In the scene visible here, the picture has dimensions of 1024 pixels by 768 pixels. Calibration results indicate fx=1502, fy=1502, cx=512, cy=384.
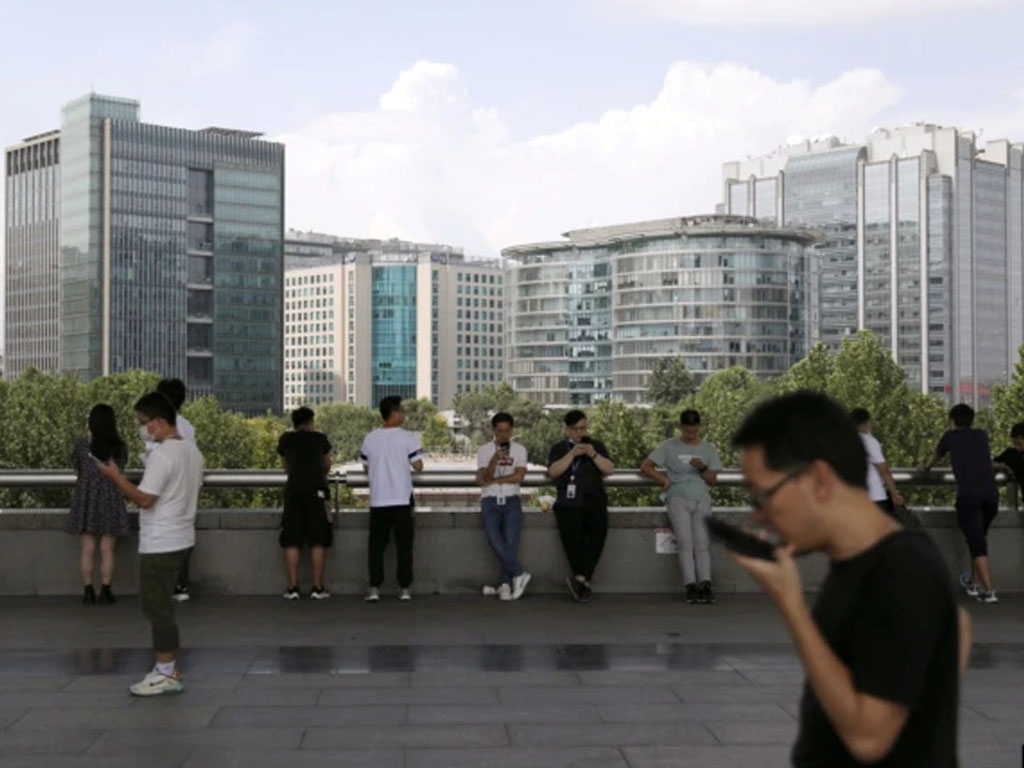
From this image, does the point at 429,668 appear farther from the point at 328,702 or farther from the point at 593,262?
the point at 593,262

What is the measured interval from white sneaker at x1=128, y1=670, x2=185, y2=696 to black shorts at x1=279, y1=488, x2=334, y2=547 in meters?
4.46

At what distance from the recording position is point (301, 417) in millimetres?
13797

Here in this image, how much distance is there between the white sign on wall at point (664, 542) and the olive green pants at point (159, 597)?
6196 millimetres

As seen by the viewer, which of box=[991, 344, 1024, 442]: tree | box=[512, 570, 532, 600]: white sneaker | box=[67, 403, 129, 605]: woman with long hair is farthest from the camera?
box=[991, 344, 1024, 442]: tree

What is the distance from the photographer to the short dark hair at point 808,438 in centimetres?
300

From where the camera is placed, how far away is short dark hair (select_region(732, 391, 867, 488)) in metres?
3.00

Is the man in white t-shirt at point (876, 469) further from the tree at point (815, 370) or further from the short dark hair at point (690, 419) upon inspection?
the tree at point (815, 370)

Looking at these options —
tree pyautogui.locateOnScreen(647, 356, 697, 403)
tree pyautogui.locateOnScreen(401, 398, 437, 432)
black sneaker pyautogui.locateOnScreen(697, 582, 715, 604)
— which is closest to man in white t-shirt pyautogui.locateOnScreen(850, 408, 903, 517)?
black sneaker pyautogui.locateOnScreen(697, 582, 715, 604)

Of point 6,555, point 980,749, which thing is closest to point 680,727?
point 980,749

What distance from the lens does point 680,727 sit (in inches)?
327

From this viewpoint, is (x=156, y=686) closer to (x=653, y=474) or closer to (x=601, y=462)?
(x=601, y=462)

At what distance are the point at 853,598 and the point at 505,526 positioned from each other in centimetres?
1099

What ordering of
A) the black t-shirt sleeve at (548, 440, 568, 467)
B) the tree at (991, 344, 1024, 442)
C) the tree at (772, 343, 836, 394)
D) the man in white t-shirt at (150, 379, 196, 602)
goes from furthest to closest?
the tree at (772, 343, 836, 394) < the tree at (991, 344, 1024, 442) < the black t-shirt sleeve at (548, 440, 568, 467) < the man in white t-shirt at (150, 379, 196, 602)

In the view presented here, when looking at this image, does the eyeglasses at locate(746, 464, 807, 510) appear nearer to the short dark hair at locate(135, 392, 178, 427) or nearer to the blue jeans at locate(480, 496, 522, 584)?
the short dark hair at locate(135, 392, 178, 427)
